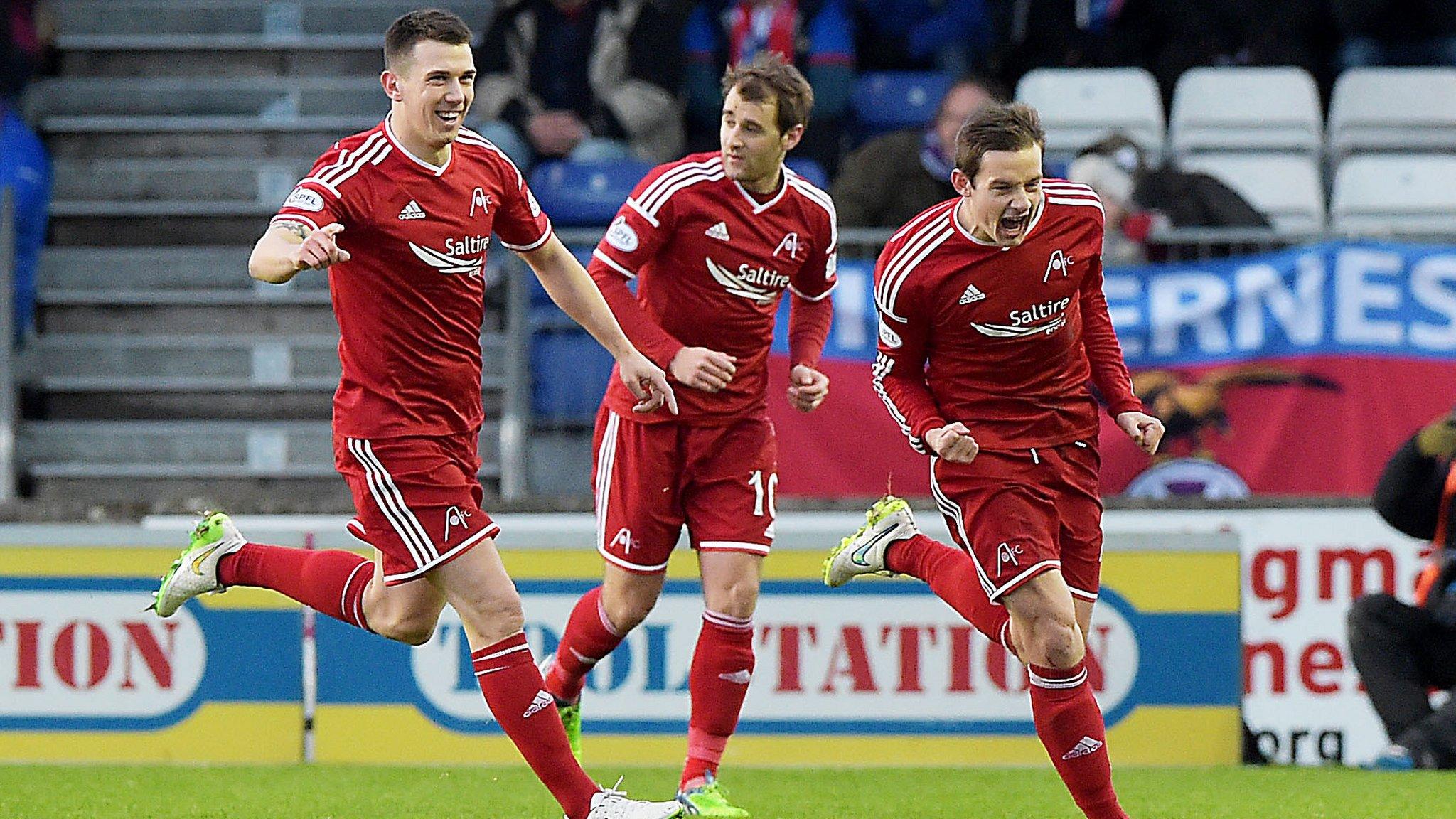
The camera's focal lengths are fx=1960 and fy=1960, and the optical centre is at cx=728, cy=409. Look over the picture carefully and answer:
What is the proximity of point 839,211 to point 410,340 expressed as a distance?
4567 millimetres

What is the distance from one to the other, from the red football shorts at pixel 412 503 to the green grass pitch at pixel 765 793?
3.66ft

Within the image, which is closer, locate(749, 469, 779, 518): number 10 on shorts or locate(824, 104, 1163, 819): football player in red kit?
locate(824, 104, 1163, 819): football player in red kit

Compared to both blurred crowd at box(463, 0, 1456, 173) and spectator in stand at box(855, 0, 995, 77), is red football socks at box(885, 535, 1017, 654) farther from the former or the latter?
spectator in stand at box(855, 0, 995, 77)

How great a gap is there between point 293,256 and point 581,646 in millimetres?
2043

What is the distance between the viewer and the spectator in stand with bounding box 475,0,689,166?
10289 mm

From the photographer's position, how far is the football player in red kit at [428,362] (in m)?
4.95

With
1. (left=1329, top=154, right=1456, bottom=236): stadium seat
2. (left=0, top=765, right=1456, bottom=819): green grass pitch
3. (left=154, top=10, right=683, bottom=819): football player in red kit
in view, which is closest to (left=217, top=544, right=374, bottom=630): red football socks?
(left=154, top=10, right=683, bottom=819): football player in red kit

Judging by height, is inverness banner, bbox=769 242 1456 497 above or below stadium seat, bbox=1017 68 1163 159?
below

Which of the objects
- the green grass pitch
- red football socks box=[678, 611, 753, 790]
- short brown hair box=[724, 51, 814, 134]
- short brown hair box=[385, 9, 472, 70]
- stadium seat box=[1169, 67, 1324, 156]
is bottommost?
the green grass pitch

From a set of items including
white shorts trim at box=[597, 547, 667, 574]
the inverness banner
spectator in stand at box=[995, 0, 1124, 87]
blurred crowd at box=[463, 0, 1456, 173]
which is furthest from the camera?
spectator in stand at box=[995, 0, 1124, 87]

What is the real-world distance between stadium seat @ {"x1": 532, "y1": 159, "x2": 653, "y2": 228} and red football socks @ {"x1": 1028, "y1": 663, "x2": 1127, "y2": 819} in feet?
16.7

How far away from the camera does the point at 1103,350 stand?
217 inches

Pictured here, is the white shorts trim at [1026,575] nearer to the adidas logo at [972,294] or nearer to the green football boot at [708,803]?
the adidas logo at [972,294]

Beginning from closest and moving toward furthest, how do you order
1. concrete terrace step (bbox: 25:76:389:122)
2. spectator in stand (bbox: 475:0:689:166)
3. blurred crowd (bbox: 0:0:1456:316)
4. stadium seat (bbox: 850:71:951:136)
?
blurred crowd (bbox: 0:0:1456:316)
spectator in stand (bbox: 475:0:689:166)
stadium seat (bbox: 850:71:951:136)
concrete terrace step (bbox: 25:76:389:122)
